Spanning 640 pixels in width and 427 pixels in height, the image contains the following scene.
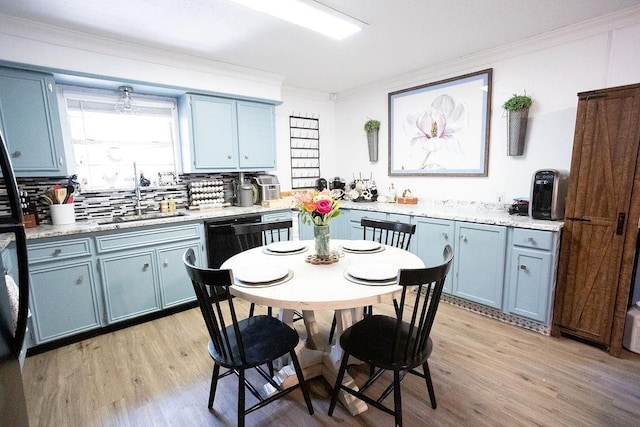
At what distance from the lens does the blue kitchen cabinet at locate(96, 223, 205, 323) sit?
2.57 metres

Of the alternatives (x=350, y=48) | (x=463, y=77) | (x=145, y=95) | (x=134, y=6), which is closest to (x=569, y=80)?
(x=463, y=77)

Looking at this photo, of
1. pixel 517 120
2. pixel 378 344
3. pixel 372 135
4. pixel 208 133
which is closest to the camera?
pixel 378 344

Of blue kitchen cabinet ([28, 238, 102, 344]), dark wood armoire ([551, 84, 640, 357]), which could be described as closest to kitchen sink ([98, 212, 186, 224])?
blue kitchen cabinet ([28, 238, 102, 344])

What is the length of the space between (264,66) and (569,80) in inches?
112

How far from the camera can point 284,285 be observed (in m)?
1.56

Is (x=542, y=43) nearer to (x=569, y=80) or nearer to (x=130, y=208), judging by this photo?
(x=569, y=80)

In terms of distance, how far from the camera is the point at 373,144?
4199 millimetres

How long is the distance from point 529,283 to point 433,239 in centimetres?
86

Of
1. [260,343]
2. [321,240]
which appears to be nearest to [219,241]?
[321,240]

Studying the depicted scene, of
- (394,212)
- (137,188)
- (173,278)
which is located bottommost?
(173,278)

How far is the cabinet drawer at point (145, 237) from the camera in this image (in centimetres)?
253

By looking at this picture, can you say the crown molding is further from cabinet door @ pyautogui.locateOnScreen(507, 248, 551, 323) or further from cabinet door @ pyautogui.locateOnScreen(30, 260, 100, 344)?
cabinet door @ pyautogui.locateOnScreen(30, 260, 100, 344)

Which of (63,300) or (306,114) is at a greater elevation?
(306,114)

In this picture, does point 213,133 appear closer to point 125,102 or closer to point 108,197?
point 125,102
